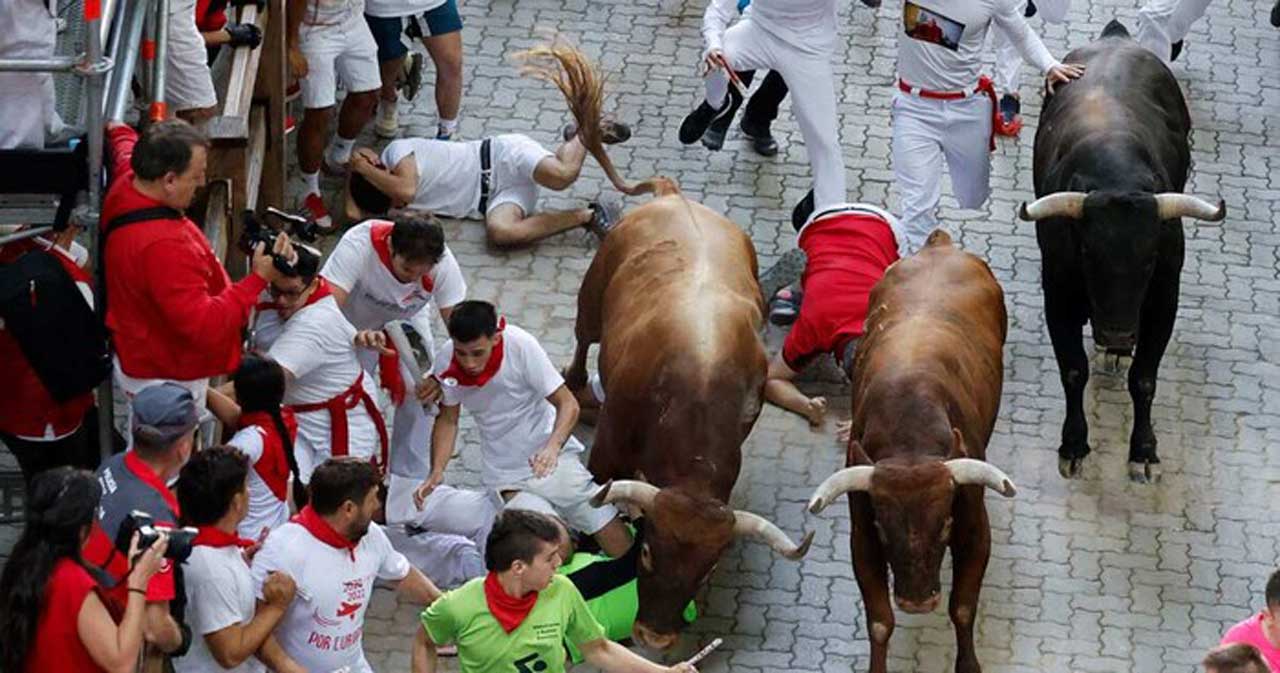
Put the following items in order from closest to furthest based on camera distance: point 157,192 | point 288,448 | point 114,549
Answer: point 114,549
point 157,192
point 288,448

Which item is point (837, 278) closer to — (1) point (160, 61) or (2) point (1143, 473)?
(2) point (1143, 473)

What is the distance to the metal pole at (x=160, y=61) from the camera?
1089 cm

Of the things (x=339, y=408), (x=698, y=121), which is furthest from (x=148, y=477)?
(x=698, y=121)

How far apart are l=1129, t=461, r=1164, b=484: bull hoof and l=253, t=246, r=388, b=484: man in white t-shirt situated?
4105mm

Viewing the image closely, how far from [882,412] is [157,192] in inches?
135

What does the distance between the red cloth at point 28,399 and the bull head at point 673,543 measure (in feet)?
7.57

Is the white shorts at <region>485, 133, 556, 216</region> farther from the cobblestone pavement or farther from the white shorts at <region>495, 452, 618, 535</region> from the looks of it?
the white shorts at <region>495, 452, 618, 535</region>

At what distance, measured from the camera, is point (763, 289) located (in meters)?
14.1

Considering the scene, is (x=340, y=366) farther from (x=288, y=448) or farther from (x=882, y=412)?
(x=882, y=412)

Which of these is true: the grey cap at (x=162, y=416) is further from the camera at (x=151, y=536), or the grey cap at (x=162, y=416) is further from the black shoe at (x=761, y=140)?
the black shoe at (x=761, y=140)

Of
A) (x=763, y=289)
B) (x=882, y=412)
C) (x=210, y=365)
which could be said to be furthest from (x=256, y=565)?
(x=763, y=289)

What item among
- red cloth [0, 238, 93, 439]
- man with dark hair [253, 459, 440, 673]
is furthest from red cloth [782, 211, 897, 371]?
red cloth [0, 238, 93, 439]

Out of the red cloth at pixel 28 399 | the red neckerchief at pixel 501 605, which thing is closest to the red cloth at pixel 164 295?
the red cloth at pixel 28 399

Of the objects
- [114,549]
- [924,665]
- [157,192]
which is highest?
[157,192]
